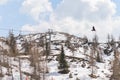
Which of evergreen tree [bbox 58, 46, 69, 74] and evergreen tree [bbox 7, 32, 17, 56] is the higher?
evergreen tree [bbox 7, 32, 17, 56]

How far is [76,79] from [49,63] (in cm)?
2226

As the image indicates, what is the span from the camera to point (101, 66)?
12325cm

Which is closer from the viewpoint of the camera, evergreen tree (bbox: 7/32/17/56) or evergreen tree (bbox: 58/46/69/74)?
evergreen tree (bbox: 58/46/69/74)

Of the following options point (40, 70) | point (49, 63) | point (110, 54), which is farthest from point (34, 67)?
point (110, 54)

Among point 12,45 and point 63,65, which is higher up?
point 12,45

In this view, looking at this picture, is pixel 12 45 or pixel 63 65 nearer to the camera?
pixel 63 65

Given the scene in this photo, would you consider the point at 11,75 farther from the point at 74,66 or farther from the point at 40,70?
the point at 74,66

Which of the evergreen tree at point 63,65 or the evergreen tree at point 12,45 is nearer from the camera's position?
the evergreen tree at point 63,65

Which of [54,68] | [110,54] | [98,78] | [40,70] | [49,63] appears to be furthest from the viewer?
[110,54]

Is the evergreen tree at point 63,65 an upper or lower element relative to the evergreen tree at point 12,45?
lower

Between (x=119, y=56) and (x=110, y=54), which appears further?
(x=110, y=54)

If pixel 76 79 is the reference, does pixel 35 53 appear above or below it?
above

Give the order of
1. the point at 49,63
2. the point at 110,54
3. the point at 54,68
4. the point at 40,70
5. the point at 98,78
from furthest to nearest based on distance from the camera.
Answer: the point at 110,54
the point at 49,63
the point at 54,68
the point at 98,78
the point at 40,70

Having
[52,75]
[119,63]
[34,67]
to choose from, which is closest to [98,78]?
[119,63]
